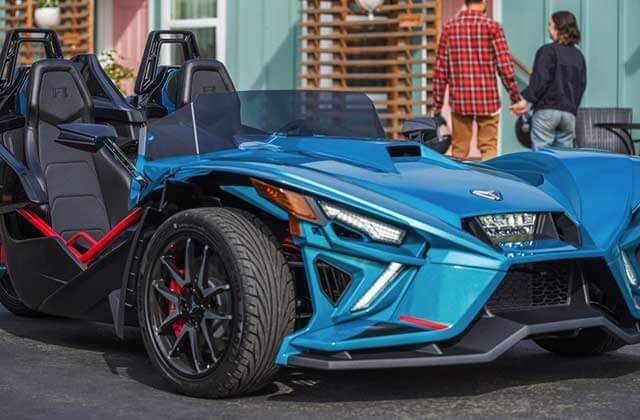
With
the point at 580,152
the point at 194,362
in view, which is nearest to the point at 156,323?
the point at 194,362

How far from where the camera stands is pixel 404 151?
596 cm

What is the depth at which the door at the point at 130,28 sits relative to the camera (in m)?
19.5

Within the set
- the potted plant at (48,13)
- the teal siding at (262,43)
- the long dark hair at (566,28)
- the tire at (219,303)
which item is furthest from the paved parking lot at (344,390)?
the potted plant at (48,13)

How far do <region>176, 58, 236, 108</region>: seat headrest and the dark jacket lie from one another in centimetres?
557

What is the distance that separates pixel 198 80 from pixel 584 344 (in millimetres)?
2258

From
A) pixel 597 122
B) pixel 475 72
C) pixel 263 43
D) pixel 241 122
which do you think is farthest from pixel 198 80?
pixel 263 43

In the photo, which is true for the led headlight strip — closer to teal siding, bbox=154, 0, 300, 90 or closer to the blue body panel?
the blue body panel

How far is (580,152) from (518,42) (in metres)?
8.82

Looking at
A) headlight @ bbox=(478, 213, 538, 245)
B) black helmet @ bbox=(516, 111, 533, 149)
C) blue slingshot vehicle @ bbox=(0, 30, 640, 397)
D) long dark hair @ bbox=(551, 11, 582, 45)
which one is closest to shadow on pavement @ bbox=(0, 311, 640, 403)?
blue slingshot vehicle @ bbox=(0, 30, 640, 397)

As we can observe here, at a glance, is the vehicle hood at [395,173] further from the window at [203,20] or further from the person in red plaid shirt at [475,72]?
the window at [203,20]

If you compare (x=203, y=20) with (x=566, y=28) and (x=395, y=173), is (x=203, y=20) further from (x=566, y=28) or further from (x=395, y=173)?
(x=395, y=173)

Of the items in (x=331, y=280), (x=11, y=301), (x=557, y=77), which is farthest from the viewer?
(x=557, y=77)

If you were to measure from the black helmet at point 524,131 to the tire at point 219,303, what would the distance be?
8702 mm

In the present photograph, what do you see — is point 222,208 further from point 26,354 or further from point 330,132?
point 26,354
